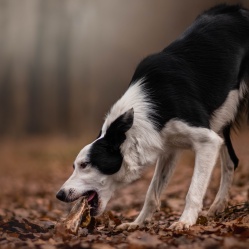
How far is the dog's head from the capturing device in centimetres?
510

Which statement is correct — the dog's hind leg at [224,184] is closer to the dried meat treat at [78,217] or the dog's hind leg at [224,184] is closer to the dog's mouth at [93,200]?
the dog's mouth at [93,200]

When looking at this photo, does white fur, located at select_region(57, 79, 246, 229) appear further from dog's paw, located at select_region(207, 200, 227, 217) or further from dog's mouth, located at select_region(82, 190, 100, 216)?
dog's paw, located at select_region(207, 200, 227, 217)

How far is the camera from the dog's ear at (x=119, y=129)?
510cm

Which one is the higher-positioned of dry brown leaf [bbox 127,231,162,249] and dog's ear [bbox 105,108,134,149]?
dog's ear [bbox 105,108,134,149]

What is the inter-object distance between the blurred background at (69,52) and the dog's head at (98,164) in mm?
19948

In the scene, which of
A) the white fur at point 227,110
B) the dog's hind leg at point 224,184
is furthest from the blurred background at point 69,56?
the white fur at point 227,110

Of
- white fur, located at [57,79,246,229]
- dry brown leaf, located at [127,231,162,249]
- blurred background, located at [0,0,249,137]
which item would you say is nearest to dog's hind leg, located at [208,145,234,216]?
white fur, located at [57,79,246,229]

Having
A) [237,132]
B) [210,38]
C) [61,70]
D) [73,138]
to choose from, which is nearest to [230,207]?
[237,132]

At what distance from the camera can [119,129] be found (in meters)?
5.13

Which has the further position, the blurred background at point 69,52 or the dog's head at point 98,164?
the blurred background at point 69,52

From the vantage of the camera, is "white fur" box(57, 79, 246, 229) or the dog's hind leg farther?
the dog's hind leg

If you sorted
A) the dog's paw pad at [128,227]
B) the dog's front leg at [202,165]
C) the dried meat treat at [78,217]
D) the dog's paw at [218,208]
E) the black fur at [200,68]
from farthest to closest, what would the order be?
the dog's paw at [218,208]
the dog's paw pad at [128,227]
the black fur at [200,68]
the dog's front leg at [202,165]
the dried meat treat at [78,217]

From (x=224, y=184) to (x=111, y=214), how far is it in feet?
4.18

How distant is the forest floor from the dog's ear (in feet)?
2.52
